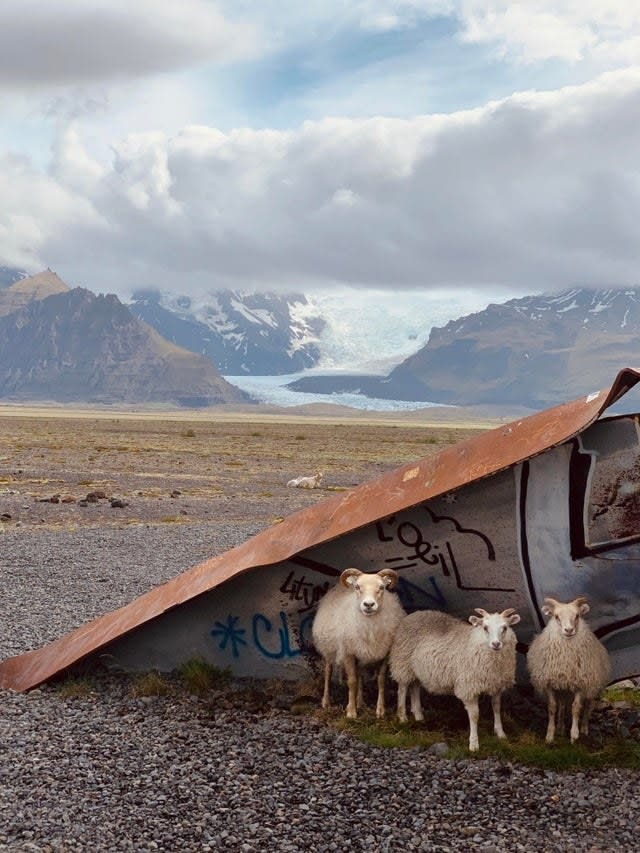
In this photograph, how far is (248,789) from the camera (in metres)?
8.57

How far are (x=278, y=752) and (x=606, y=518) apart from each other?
4162 mm

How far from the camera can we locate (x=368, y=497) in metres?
10.3

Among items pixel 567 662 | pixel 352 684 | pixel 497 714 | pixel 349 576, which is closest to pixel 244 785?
pixel 352 684

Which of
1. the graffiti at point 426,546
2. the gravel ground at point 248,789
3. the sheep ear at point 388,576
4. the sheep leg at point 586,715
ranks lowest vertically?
the gravel ground at point 248,789

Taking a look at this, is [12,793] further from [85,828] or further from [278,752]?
[278,752]

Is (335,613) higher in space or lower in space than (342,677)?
higher

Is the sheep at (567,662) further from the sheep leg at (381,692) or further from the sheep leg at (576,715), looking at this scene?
the sheep leg at (381,692)

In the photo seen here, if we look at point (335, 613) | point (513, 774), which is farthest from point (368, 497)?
point (513, 774)

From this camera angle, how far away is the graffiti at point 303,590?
10875 millimetres

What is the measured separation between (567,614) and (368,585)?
1.91 m

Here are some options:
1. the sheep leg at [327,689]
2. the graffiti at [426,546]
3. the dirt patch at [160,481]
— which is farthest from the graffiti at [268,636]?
the dirt patch at [160,481]

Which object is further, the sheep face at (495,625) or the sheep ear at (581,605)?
the sheep ear at (581,605)

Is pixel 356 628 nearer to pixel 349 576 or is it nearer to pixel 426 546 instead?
pixel 349 576

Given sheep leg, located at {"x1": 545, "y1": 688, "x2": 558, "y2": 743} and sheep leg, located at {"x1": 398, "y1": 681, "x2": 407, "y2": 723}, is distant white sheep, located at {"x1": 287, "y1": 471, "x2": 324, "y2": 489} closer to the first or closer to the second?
sheep leg, located at {"x1": 398, "y1": 681, "x2": 407, "y2": 723}
